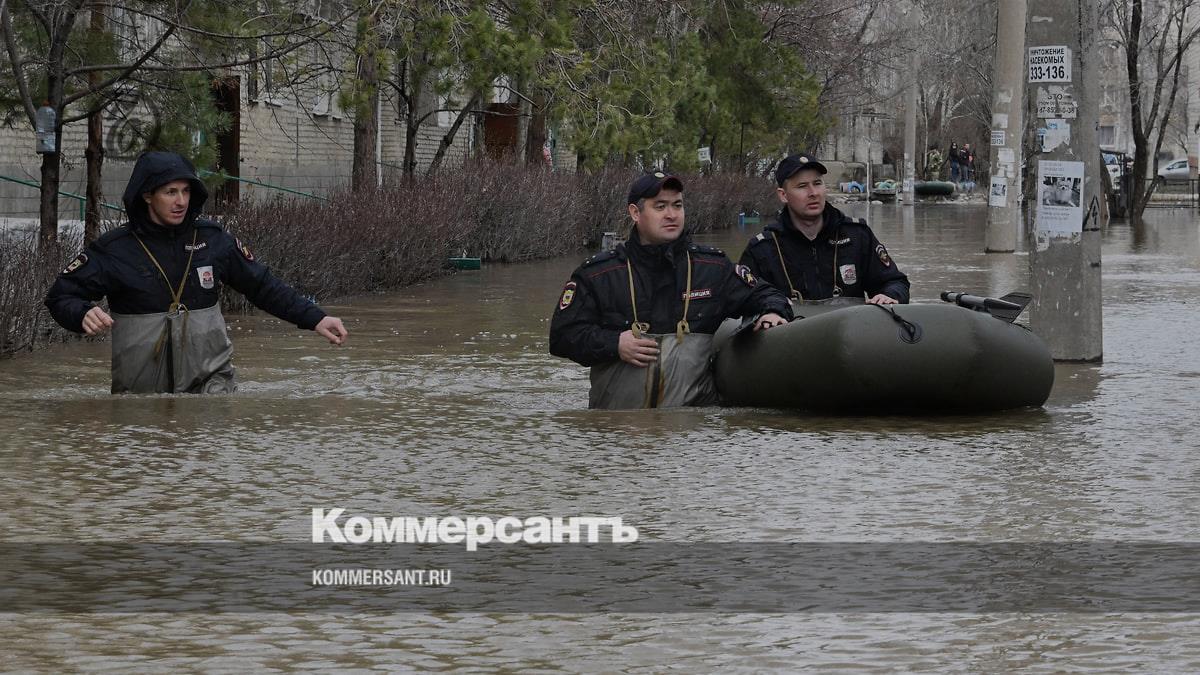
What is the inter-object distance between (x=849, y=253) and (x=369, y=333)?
19.8 feet

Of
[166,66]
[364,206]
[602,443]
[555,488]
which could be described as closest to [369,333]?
[166,66]

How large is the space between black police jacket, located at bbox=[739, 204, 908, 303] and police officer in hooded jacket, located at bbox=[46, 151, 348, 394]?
7.62ft

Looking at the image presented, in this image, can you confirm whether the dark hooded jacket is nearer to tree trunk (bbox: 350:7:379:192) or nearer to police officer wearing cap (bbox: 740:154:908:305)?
police officer wearing cap (bbox: 740:154:908:305)

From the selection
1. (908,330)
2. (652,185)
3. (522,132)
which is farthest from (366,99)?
(522,132)

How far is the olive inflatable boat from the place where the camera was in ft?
31.6

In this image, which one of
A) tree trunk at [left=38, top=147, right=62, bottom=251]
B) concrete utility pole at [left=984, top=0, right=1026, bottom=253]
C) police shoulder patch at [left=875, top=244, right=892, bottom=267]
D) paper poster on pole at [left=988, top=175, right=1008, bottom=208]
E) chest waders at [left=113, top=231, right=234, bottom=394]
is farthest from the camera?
paper poster on pole at [left=988, top=175, right=1008, bottom=208]

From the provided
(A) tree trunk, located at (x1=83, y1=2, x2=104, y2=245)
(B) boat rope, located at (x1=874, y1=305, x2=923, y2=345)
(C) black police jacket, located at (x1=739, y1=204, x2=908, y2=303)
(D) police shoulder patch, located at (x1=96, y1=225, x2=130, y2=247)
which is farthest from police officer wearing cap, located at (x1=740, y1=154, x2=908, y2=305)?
(A) tree trunk, located at (x1=83, y1=2, x2=104, y2=245)

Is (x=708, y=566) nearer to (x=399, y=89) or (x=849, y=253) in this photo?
(x=849, y=253)

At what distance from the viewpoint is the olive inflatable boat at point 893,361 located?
31.6 ft

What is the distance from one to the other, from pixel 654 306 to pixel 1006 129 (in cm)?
2026

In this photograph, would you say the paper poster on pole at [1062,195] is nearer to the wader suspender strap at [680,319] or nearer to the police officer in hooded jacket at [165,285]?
the wader suspender strap at [680,319]

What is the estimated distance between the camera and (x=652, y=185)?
32.2 ft

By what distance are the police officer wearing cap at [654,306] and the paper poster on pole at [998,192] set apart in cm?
2046

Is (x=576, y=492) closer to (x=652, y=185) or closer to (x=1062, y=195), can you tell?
(x=652, y=185)
